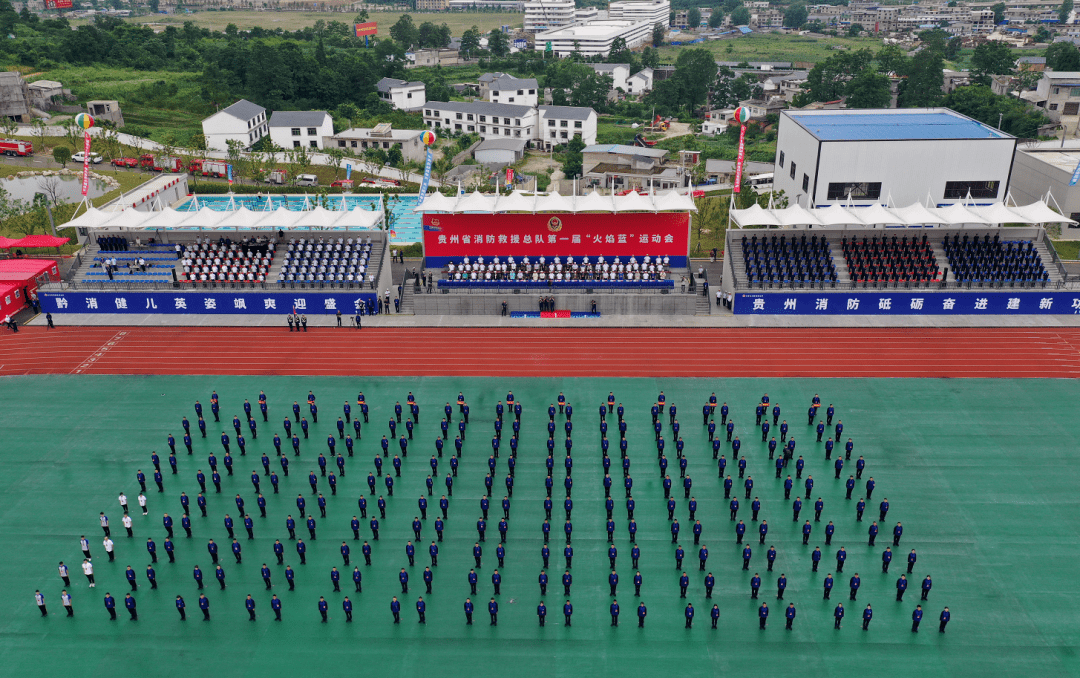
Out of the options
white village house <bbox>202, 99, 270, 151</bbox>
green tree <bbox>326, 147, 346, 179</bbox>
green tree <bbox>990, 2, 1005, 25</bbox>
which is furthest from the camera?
green tree <bbox>990, 2, 1005, 25</bbox>

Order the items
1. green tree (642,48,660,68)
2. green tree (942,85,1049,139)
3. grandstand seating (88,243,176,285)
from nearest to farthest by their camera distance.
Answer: grandstand seating (88,243,176,285) → green tree (942,85,1049,139) → green tree (642,48,660,68)

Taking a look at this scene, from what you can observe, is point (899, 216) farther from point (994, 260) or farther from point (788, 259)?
point (788, 259)

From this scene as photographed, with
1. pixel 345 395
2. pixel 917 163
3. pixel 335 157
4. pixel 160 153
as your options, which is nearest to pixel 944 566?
pixel 345 395

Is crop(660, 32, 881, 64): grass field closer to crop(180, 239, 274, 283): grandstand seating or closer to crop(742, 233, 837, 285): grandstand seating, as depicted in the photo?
crop(742, 233, 837, 285): grandstand seating

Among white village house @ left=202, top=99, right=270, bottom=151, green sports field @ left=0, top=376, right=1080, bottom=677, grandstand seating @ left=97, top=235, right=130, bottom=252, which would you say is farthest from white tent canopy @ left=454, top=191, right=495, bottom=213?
white village house @ left=202, top=99, right=270, bottom=151

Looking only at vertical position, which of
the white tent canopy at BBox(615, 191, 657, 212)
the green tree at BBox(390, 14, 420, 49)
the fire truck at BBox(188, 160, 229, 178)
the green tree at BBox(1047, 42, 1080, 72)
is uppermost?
the green tree at BBox(390, 14, 420, 49)

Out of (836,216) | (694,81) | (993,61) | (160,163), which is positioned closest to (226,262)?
(836,216)

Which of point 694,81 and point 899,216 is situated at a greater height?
point 694,81
